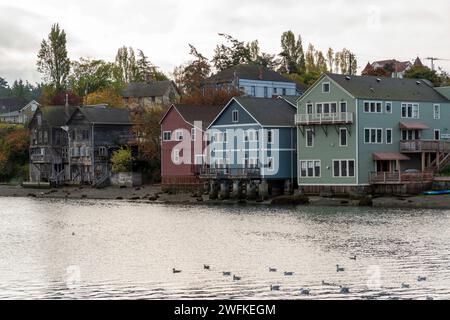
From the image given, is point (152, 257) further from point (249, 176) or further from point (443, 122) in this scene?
point (443, 122)

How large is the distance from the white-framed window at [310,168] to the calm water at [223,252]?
7978mm

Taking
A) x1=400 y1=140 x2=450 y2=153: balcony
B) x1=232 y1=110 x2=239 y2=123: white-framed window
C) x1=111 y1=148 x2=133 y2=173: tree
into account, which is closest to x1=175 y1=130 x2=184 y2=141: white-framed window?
x1=111 y1=148 x2=133 y2=173: tree

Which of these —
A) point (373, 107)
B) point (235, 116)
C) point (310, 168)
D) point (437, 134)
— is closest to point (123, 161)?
point (235, 116)

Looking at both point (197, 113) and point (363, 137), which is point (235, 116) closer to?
point (197, 113)

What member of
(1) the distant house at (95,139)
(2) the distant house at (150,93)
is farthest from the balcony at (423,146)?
(2) the distant house at (150,93)

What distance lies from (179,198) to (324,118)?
16251 mm

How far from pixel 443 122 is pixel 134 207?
2897cm

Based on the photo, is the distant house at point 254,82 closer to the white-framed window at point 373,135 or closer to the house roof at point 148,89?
the house roof at point 148,89

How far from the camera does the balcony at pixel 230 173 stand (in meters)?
89.2

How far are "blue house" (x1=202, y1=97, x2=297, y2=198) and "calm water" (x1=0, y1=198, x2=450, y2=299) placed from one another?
28.5 feet

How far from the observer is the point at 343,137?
84.8m
